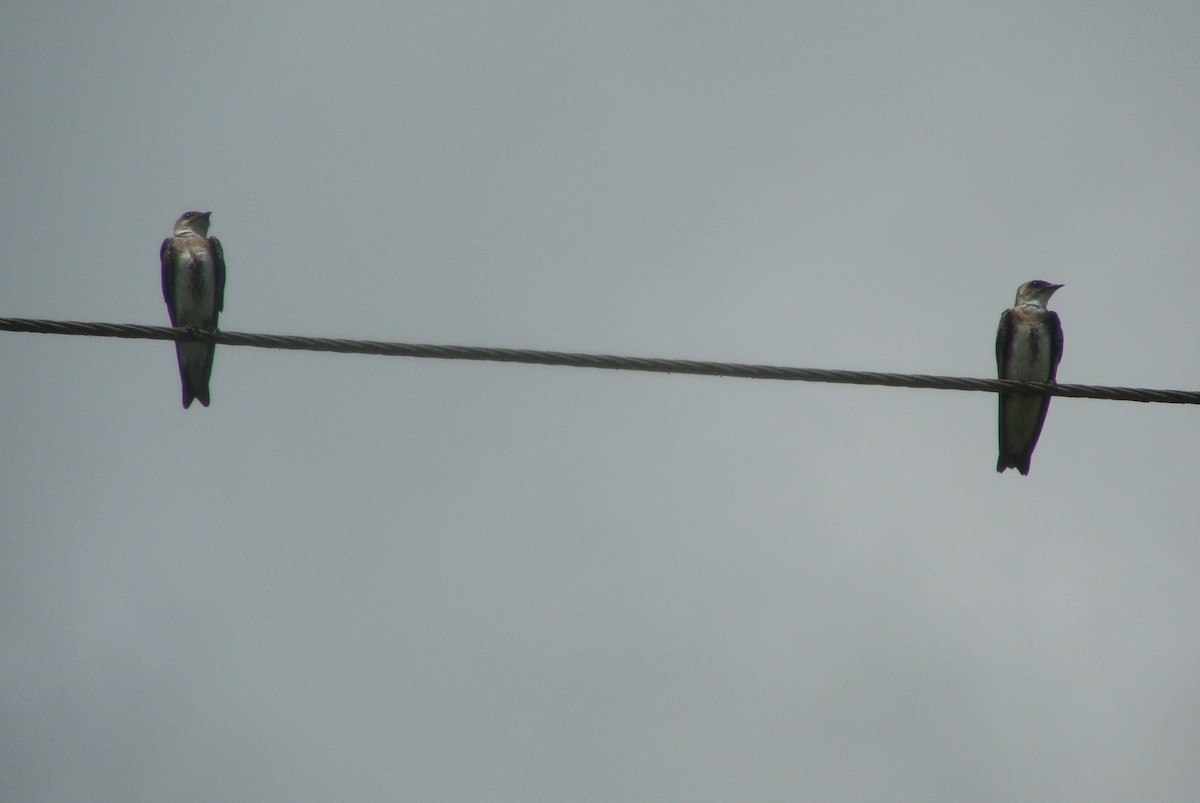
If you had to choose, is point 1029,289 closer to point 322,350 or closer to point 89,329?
point 322,350

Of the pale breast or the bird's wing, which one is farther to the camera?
the bird's wing

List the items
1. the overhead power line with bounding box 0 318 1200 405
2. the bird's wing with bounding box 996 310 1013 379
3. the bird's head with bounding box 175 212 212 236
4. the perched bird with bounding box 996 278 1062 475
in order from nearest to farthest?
the overhead power line with bounding box 0 318 1200 405
the perched bird with bounding box 996 278 1062 475
the bird's wing with bounding box 996 310 1013 379
the bird's head with bounding box 175 212 212 236

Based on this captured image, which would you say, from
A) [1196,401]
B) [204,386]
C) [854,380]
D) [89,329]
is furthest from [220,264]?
[1196,401]

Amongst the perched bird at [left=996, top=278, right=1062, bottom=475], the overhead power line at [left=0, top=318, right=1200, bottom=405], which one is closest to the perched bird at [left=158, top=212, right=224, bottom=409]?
the overhead power line at [left=0, top=318, right=1200, bottom=405]

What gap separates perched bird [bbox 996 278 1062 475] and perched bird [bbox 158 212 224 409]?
18.4ft

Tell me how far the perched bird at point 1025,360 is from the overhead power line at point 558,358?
376cm

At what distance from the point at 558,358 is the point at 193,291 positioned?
5.39 m

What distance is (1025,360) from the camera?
9.54m

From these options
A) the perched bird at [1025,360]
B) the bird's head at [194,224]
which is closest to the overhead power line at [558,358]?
the perched bird at [1025,360]

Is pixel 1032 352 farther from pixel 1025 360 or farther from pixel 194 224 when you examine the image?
pixel 194 224

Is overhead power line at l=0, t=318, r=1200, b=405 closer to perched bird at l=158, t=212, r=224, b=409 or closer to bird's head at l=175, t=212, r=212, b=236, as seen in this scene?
perched bird at l=158, t=212, r=224, b=409

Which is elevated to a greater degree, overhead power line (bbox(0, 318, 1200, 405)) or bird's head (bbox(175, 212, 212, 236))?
bird's head (bbox(175, 212, 212, 236))

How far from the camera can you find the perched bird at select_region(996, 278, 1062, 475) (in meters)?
9.22

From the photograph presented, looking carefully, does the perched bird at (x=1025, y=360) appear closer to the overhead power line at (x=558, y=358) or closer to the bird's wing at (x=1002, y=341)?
the bird's wing at (x=1002, y=341)
